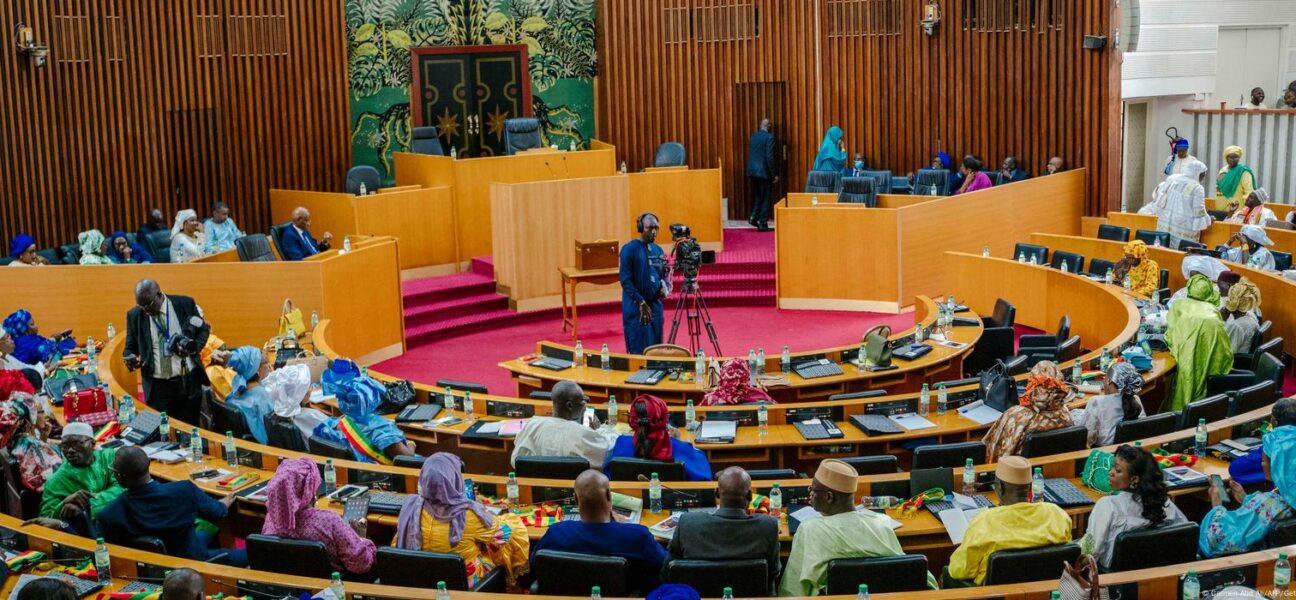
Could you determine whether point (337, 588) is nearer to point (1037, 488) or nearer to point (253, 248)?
point (1037, 488)

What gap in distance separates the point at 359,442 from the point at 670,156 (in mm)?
10429

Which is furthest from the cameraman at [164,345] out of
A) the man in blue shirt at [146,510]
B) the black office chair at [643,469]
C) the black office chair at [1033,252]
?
the black office chair at [1033,252]

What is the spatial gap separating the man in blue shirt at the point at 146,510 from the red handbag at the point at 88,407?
2.20m

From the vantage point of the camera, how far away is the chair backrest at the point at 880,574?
509 centimetres

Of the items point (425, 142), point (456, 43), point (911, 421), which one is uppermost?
point (456, 43)

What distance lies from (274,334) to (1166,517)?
335 inches

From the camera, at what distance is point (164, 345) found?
339 inches

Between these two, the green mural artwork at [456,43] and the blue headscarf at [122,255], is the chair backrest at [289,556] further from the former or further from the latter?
the green mural artwork at [456,43]

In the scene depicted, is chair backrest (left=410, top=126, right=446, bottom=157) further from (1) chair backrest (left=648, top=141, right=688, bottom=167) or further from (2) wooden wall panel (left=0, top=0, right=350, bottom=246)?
(1) chair backrest (left=648, top=141, right=688, bottom=167)

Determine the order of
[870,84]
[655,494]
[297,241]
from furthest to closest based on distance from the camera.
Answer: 1. [870,84]
2. [297,241]
3. [655,494]

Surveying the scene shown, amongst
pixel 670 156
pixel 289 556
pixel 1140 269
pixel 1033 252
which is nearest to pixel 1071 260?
pixel 1033 252

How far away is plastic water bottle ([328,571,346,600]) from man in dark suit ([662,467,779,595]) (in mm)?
1313

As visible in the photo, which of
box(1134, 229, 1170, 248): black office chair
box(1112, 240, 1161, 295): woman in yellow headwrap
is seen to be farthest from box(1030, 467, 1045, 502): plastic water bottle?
box(1134, 229, 1170, 248): black office chair

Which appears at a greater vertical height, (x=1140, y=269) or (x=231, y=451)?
(x=1140, y=269)
